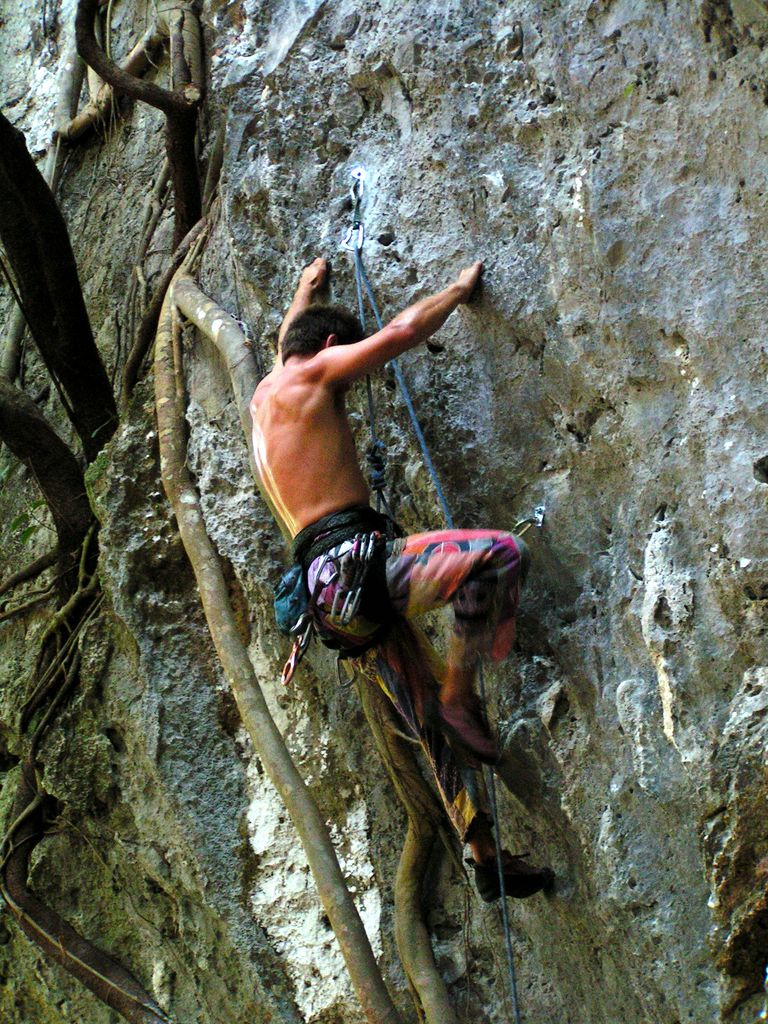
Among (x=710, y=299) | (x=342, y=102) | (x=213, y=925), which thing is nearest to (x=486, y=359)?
(x=710, y=299)

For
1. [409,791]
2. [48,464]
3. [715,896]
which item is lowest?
[715,896]

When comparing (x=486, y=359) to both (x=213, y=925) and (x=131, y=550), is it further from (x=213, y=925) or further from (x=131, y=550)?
(x=213, y=925)

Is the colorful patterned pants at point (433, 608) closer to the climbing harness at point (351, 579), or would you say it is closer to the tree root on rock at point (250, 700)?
the climbing harness at point (351, 579)

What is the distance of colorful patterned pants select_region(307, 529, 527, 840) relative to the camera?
2.95 metres

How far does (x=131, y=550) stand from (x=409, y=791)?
1.37 meters

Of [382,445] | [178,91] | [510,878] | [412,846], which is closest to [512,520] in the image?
[382,445]

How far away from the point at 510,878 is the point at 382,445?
127 cm

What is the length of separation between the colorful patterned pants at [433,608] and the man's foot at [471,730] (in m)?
0.06

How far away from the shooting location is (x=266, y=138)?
13.0 ft

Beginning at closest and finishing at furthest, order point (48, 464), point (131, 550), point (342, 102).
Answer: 1. point (342, 102)
2. point (131, 550)
3. point (48, 464)

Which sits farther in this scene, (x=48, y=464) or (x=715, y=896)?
(x=48, y=464)

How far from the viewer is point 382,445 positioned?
11.8ft

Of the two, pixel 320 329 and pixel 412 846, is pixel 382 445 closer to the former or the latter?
pixel 320 329

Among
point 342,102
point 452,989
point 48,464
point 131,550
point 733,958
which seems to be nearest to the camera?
point 733,958
